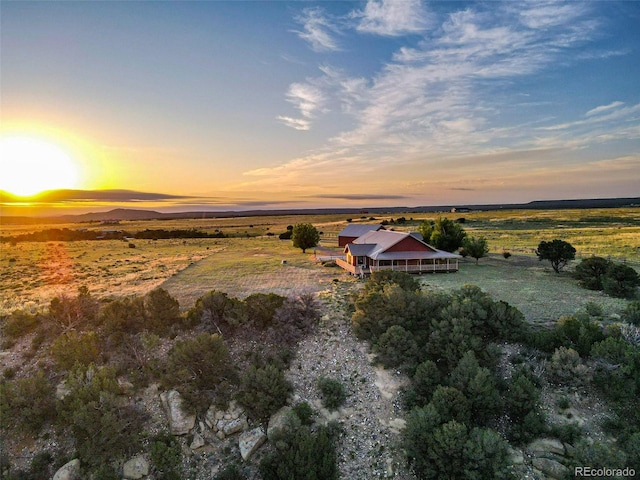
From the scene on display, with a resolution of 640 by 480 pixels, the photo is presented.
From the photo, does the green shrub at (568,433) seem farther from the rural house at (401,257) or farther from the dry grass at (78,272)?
the dry grass at (78,272)

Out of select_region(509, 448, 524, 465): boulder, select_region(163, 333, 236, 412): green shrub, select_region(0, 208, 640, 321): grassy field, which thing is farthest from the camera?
select_region(0, 208, 640, 321): grassy field

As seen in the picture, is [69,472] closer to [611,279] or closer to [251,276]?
[251,276]

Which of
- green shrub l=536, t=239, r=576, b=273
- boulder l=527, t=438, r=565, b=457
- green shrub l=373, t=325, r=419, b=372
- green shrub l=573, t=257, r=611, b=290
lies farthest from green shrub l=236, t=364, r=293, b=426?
green shrub l=536, t=239, r=576, b=273

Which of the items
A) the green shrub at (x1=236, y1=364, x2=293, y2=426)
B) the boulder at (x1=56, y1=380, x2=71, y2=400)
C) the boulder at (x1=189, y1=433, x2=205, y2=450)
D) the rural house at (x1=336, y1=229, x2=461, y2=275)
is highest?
the rural house at (x1=336, y1=229, x2=461, y2=275)

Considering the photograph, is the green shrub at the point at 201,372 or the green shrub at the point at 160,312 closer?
the green shrub at the point at 201,372

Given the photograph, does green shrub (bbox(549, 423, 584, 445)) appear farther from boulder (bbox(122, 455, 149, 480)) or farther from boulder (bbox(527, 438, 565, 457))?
boulder (bbox(122, 455, 149, 480))

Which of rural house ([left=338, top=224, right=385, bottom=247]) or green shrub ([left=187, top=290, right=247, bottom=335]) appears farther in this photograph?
rural house ([left=338, top=224, right=385, bottom=247])

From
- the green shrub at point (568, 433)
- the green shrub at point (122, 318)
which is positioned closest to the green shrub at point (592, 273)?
the green shrub at point (568, 433)
